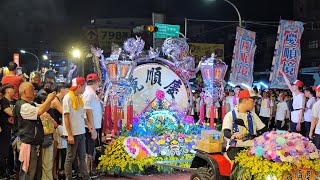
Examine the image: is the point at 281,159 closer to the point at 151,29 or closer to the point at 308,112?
the point at 308,112

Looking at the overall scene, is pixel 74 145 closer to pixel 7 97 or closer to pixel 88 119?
pixel 88 119

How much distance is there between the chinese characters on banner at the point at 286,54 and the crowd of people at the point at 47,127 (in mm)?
8796

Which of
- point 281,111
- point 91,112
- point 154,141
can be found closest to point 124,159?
point 154,141

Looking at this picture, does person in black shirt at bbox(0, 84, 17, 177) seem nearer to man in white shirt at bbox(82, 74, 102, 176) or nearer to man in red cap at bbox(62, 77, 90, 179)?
man in red cap at bbox(62, 77, 90, 179)

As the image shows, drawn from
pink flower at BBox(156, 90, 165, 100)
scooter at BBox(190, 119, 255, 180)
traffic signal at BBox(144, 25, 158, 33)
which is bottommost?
scooter at BBox(190, 119, 255, 180)

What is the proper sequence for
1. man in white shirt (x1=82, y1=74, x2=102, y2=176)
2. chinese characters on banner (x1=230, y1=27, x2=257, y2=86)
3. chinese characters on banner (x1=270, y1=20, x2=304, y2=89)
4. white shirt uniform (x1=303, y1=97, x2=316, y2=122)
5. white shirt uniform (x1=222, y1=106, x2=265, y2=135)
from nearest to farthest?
white shirt uniform (x1=222, y1=106, x2=265, y2=135) < man in white shirt (x1=82, y1=74, x2=102, y2=176) < white shirt uniform (x1=303, y1=97, x2=316, y2=122) < chinese characters on banner (x1=270, y1=20, x2=304, y2=89) < chinese characters on banner (x1=230, y1=27, x2=257, y2=86)

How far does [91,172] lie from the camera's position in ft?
30.0

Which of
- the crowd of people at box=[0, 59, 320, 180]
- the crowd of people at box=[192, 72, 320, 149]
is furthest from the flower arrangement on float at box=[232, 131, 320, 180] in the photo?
the crowd of people at box=[192, 72, 320, 149]

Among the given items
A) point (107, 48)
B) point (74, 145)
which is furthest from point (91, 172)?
point (107, 48)

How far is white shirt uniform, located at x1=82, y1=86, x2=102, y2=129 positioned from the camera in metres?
8.25

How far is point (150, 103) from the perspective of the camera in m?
10.4

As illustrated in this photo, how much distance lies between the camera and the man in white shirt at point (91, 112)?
8.21 metres

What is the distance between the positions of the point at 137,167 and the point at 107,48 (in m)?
25.3

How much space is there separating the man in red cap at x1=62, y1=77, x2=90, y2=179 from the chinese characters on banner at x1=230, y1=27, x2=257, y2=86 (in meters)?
11.0
